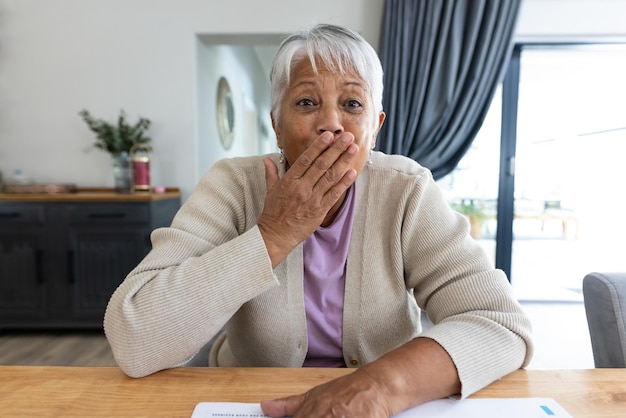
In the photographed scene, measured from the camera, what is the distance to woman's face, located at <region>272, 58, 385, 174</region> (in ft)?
2.88

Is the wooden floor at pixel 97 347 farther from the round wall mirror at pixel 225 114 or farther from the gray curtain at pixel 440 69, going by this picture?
the round wall mirror at pixel 225 114

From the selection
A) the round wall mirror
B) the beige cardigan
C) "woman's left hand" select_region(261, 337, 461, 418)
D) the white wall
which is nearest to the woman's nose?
the beige cardigan

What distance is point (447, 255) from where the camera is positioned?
842 mm

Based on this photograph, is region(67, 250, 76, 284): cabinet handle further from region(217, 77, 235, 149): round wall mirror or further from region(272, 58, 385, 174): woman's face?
region(272, 58, 385, 174): woman's face

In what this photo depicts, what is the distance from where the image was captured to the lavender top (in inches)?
35.9

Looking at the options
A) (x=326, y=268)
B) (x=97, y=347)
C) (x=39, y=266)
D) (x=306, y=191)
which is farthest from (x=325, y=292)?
(x=39, y=266)

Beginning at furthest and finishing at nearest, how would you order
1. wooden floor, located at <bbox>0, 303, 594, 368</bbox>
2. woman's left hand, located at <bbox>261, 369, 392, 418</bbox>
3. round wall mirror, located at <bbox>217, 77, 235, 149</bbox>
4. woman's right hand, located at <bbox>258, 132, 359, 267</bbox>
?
1. round wall mirror, located at <bbox>217, 77, 235, 149</bbox>
2. wooden floor, located at <bbox>0, 303, 594, 368</bbox>
3. woman's right hand, located at <bbox>258, 132, 359, 267</bbox>
4. woman's left hand, located at <bbox>261, 369, 392, 418</bbox>

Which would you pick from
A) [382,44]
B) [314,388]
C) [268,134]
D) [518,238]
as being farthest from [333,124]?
[268,134]

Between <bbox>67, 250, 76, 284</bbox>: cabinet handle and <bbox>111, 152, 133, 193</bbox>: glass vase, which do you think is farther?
<bbox>111, 152, 133, 193</bbox>: glass vase

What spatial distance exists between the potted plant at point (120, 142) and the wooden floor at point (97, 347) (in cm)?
106

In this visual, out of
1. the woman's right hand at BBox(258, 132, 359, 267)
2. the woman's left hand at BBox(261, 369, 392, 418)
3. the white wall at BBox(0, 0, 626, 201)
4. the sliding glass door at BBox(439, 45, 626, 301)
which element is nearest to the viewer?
the woman's left hand at BBox(261, 369, 392, 418)

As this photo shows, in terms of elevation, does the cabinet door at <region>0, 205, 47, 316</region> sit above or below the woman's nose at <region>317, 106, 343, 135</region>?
below

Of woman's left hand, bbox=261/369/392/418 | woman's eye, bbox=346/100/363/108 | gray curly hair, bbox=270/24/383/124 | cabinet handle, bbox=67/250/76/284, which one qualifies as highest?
gray curly hair, bbox=270/24/383/124

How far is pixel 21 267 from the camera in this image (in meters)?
2.67
